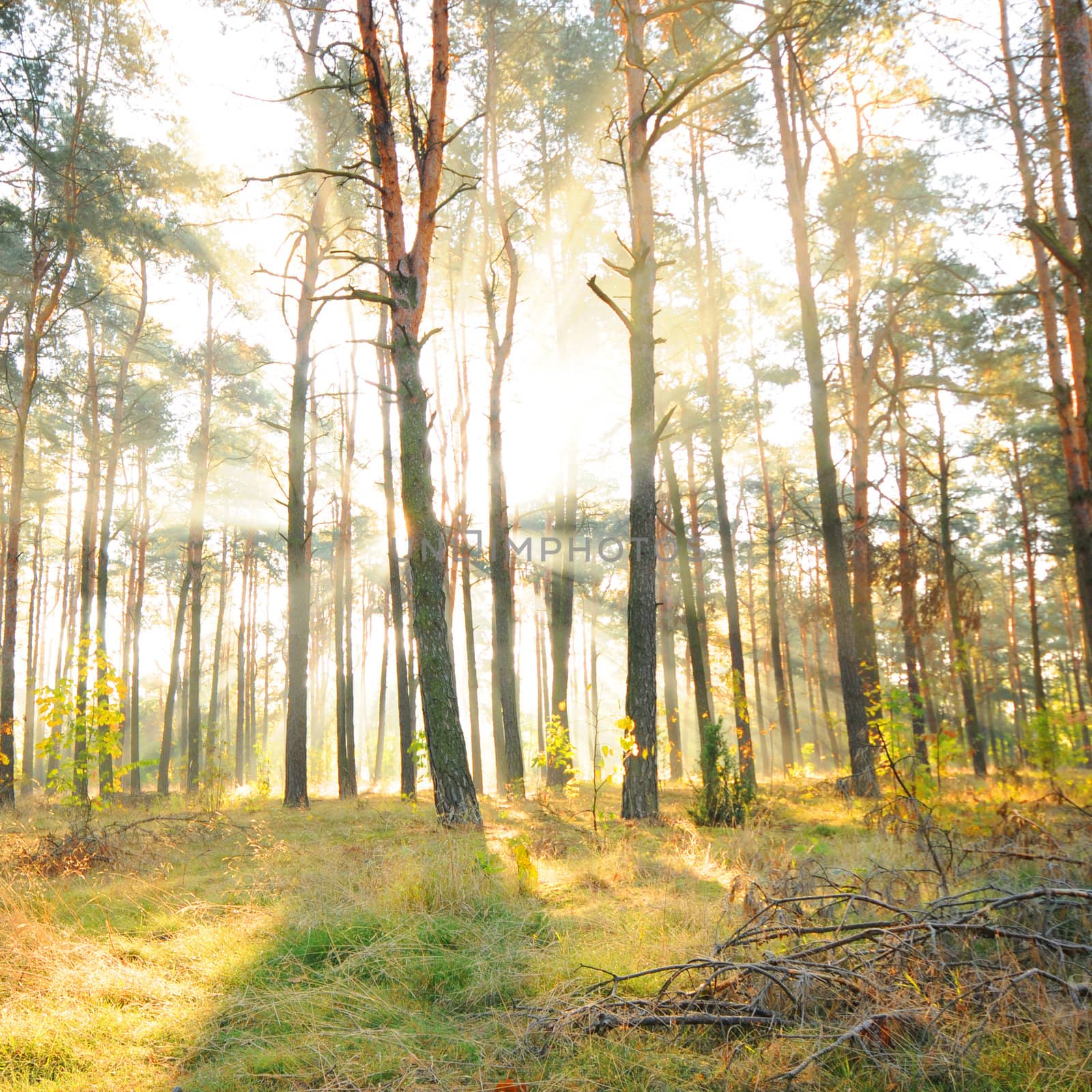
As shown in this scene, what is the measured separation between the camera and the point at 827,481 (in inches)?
394

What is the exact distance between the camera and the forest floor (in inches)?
76.9

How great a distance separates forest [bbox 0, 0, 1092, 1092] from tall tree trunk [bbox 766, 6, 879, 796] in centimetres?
7

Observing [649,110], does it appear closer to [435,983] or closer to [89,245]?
[435,983]

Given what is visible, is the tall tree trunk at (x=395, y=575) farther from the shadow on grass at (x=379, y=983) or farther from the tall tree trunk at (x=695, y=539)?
the shadow on grass at (x=379, y=983)

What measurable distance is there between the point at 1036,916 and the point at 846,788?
750cm

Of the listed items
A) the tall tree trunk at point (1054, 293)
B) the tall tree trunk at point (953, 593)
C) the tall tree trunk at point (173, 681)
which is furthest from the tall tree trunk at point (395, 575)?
the tall tree trunk at point (1054, 293)

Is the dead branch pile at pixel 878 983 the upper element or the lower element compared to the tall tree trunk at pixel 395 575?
lower

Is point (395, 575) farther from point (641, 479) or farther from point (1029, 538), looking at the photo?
point (1029, 538)

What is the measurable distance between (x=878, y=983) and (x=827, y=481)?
28.7 ft

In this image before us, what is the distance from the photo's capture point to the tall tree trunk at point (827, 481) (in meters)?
9.72

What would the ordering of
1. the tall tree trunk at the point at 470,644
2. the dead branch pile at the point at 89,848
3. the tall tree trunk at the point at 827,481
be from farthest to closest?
the tall tree trunk at the point at 470,644 < the tall tree trunk at the point at 827,481 < the dead branch pile at the point at 89,848

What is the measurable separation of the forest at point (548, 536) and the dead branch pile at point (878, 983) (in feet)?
0.08

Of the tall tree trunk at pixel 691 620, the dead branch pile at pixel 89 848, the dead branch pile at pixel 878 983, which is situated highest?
the tall tree trunk at pixel 691 620

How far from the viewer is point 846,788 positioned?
9.50 m
